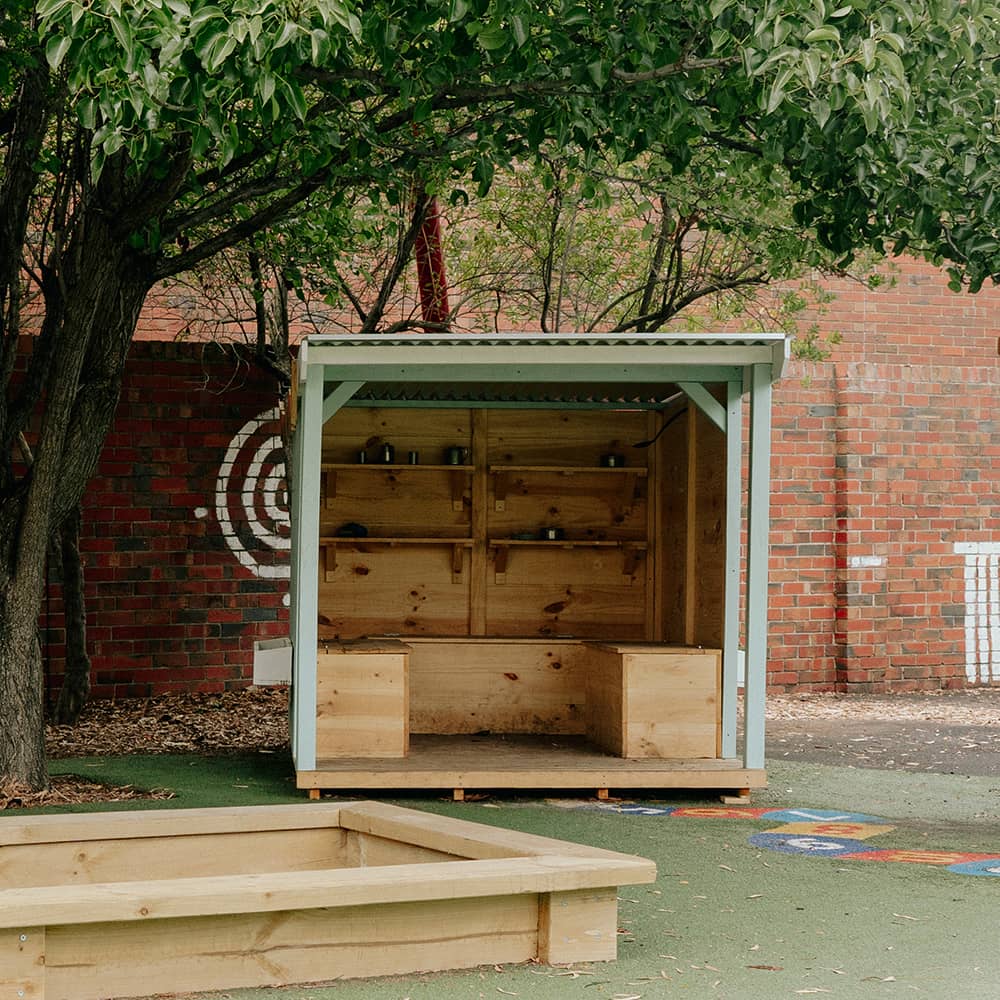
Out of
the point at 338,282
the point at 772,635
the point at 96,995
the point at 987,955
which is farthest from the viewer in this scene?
the point at 772,635

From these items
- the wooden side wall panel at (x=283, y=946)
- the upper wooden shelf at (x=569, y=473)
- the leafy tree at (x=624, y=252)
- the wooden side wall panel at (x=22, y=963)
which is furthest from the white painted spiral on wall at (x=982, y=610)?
the wooden side wall panel at (x=22, y=963)

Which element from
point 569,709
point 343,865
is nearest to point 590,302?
point 569,709

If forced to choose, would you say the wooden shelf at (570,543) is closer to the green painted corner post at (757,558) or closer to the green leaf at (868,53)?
the green painted corner post at (757,558)

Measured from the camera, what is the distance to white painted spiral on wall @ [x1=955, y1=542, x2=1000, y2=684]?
40.1 feet

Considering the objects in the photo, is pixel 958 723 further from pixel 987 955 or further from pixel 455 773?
pixel 987 955

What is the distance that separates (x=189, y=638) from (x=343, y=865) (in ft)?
18.6

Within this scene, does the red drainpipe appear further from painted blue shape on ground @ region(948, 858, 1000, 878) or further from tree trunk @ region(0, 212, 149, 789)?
painted blue shape on ground @ region(948, 858, 1000, 878)

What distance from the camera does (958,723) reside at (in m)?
10.4

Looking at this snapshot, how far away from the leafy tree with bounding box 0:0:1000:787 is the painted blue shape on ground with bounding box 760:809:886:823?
8.49 ft

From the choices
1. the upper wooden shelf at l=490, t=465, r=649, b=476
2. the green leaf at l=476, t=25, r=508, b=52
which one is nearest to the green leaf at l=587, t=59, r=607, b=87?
the green leaf at l=476, t=25, r=508, b=52

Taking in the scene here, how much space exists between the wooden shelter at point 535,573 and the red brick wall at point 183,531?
5.48 ft

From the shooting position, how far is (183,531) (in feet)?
33.7

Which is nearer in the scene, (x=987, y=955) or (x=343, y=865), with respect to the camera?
(x=987, y=955)

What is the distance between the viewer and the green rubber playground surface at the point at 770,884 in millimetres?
3975
